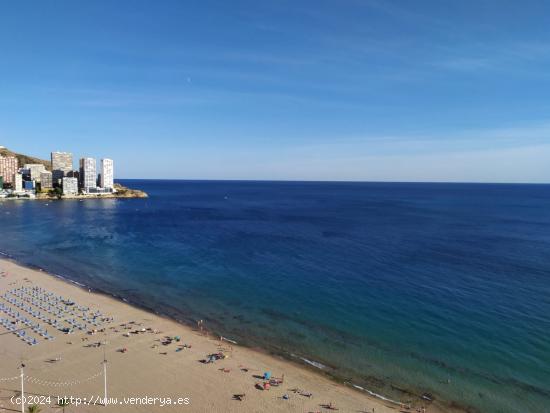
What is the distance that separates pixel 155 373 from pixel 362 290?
102 ft

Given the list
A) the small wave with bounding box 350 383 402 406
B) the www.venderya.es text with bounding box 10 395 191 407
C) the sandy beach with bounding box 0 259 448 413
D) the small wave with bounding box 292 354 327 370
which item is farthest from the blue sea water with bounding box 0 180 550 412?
the www.venderya.es text with bounding box 10 395 191 407

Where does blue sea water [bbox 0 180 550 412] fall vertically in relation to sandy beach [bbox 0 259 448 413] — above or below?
above

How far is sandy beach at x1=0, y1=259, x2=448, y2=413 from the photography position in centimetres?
2705

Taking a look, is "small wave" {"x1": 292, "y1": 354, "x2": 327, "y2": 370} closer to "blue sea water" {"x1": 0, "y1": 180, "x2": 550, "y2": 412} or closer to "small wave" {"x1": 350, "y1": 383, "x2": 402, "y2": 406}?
"blue sea water" {"x1": 0, "y1": 180, "x2": 550, "y2": 412}

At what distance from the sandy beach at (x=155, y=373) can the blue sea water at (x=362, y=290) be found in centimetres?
301

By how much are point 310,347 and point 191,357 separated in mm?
11218

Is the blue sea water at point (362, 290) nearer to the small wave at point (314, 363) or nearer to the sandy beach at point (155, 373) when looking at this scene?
the small wave at point (314, 363)

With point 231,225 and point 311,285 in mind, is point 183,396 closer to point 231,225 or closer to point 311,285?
point 311,285

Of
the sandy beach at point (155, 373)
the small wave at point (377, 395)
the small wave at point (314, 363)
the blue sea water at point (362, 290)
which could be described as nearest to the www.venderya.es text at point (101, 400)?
the sandy beach at point (155, 373)

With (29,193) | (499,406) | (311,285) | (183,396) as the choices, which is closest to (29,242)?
(311,285)

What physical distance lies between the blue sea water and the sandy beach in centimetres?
301

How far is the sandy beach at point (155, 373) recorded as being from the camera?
27.0 m

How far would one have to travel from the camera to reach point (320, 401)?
27.7m

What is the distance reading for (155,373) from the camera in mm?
30875
